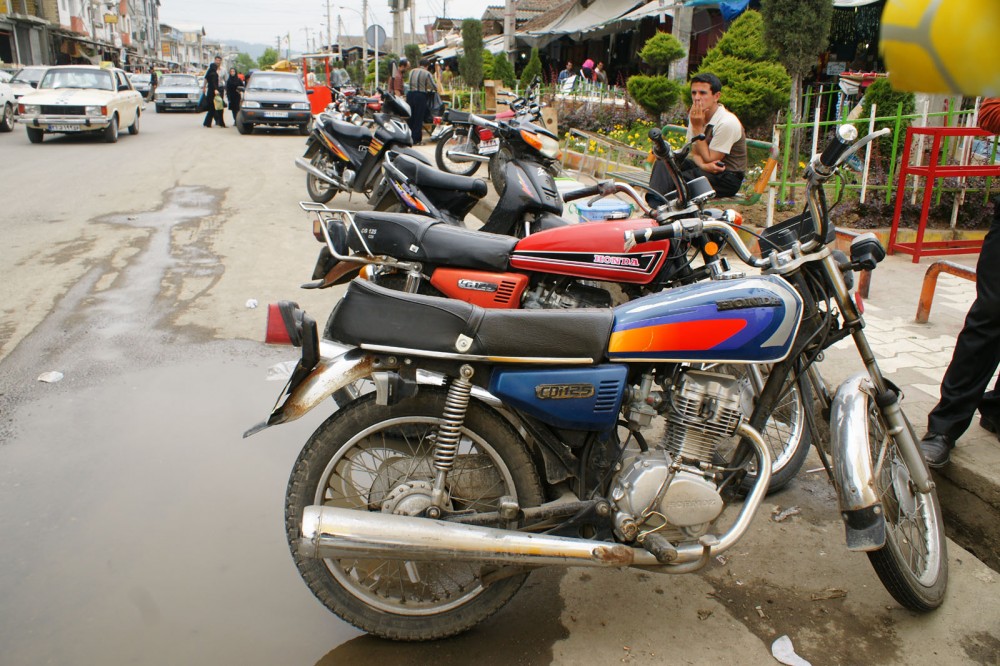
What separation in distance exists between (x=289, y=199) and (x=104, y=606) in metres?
8.02

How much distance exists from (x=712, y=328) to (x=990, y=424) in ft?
6.59

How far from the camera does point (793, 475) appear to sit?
3.59 meters

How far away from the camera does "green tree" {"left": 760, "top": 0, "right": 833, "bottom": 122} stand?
8836 mm

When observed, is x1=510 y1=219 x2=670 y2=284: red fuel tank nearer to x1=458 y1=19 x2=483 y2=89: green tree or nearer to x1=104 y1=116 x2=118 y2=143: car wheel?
x1=104 y1=116 x2=118 y2=143: car wheel

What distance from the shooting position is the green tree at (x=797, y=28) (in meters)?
8.84

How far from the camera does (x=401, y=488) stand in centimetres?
251

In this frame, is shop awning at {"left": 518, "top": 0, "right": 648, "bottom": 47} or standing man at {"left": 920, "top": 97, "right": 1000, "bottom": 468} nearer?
→ standing man at {"left": 920, "top": 97, "right": 1000, "bottom": 468}

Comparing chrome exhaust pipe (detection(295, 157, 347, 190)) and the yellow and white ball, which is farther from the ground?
the yellow and white ball

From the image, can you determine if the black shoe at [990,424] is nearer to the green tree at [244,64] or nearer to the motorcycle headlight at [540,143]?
the motorcycle headlight at [540,143]

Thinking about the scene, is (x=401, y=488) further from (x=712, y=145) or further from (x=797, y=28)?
(x=797, y=28)

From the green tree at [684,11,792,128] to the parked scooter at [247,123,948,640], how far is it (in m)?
8.13

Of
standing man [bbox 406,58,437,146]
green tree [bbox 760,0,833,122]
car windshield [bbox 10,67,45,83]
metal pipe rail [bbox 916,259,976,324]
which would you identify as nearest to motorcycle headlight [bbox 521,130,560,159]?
metal pipe rail [bbox 916,259,976,324]

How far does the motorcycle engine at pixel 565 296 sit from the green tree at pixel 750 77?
6668 mm

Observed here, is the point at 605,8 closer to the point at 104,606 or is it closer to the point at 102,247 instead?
the point at 102,247
